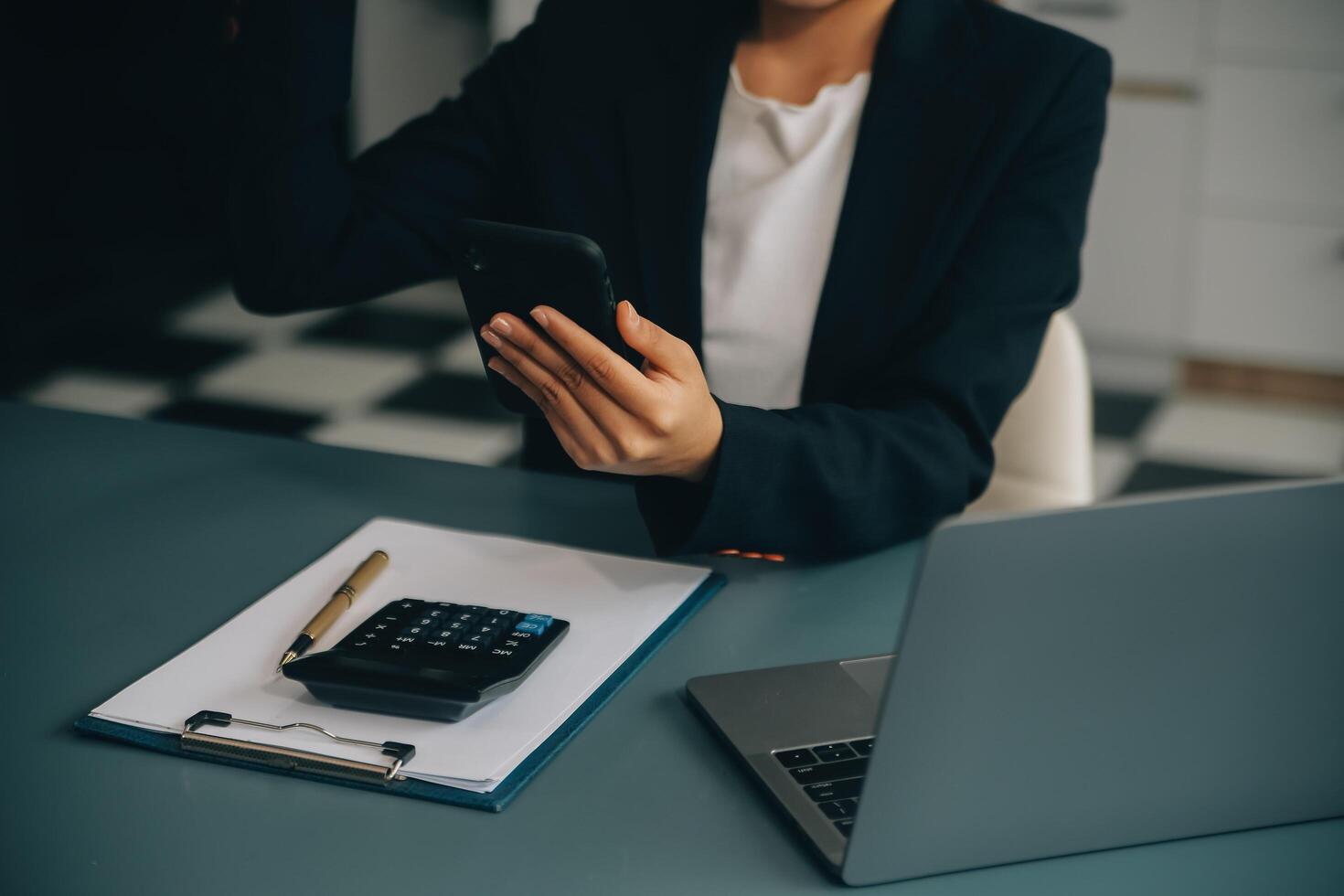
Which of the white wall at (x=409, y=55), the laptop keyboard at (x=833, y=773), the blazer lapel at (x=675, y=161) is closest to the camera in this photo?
the laptop keyboard at (x=833, y=773)

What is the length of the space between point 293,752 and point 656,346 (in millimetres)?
292

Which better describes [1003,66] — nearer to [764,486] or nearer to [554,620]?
[764,486]

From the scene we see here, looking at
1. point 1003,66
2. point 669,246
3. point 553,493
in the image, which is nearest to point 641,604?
point 553,493

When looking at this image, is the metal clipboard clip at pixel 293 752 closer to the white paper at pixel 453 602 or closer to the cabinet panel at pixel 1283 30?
the white paper at pixel 453 602

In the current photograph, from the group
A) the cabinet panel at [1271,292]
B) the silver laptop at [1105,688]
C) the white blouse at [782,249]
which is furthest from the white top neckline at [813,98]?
the cabinet panel at [1271,292]

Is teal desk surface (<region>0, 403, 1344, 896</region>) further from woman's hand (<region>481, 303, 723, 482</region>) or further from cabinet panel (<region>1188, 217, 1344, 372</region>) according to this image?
cabinet panel (<region>1188, 217, 1344, 372</region>)

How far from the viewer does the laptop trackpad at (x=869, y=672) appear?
0.80m

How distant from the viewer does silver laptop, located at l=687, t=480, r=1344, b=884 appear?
0.57m

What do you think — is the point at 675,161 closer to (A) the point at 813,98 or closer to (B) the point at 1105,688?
(A) the point at 813,98

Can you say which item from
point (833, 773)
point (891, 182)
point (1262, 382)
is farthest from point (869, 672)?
point (1262, 382)

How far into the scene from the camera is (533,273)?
2.72 feet

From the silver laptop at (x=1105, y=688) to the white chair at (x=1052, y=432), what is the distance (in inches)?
18.7

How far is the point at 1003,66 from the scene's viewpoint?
45.7 inches

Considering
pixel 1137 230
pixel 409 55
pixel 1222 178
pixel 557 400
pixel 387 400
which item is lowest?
pixel 387 400
